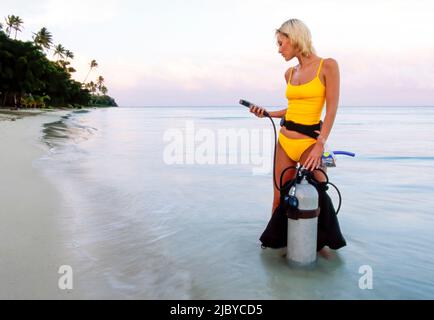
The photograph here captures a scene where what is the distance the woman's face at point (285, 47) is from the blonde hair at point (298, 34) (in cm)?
3

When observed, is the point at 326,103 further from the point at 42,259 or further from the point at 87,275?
the point at 42,259

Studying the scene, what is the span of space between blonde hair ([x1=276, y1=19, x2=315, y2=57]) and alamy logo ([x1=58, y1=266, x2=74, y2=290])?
2.62 metres

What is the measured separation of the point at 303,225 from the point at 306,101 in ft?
3.37

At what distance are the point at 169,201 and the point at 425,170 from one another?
7.70m

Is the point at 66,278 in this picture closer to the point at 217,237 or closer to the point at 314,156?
the point at 217,237

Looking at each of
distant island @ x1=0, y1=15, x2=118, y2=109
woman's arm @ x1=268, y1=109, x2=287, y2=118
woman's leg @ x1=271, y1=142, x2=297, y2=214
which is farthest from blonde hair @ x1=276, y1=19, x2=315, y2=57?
distant island @ x1=0, y1=15, x2=118, y2=109

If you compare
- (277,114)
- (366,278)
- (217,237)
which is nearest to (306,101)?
(277,114)

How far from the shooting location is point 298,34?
10.5 feet

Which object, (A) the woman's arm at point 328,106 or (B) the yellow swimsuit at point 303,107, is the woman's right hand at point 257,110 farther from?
(A) the woman's arm at point 328,106

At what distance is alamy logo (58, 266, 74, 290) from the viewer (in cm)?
307

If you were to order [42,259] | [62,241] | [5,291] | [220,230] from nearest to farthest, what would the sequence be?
[5,291]
[42,259]
[62,241]
[220,230]

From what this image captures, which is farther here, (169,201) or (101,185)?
(101,185)
